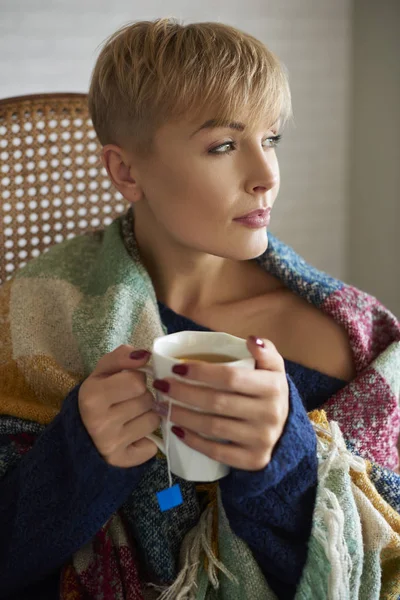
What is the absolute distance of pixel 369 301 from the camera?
1.16 meters

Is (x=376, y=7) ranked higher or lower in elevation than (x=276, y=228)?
higher

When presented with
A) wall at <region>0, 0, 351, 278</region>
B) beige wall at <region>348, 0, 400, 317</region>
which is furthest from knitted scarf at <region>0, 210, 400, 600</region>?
beige wall at <region>348, 0, 400, 317</region>

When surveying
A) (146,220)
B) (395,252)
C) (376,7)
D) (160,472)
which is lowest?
(395,252)

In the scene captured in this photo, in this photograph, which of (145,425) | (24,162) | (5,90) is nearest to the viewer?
(145,425)

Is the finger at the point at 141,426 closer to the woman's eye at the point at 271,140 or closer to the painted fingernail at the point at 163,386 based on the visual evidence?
the painted fingernail at the point at 163,386

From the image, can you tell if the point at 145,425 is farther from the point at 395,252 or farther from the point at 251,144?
the point at 395,252

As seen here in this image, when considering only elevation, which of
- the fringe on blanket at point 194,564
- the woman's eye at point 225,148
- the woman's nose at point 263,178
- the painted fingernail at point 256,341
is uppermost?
the woman's eye at point 225,148

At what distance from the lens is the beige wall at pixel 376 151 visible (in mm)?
1685

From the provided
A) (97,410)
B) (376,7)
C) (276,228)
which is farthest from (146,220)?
(376,7)

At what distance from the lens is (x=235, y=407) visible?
69 centimetres

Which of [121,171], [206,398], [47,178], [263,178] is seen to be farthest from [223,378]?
[47,178]

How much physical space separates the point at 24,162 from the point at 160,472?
66cm

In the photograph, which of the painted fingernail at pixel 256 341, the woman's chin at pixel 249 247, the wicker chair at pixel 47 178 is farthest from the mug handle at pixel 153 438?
the wicker chair at pixel 47 178

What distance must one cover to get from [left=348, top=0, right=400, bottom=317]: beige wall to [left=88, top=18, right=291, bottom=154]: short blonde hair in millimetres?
749
